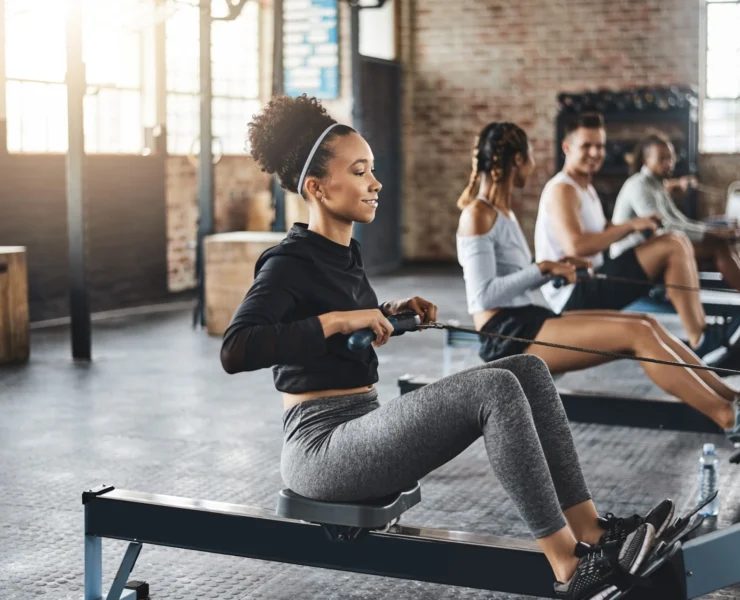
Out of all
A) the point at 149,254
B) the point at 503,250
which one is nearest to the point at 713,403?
the point at 503,250

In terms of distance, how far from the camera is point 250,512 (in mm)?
2439

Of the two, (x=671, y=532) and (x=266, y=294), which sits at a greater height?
(x=266, y=294)

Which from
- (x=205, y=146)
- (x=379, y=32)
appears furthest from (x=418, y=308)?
(x=379, y=32)

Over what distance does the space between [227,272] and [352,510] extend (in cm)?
488

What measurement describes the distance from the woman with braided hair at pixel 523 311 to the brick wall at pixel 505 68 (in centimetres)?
751

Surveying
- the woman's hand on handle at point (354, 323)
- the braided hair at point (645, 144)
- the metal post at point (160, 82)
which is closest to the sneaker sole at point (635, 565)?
the woman's hand on handle at point (354, 323)

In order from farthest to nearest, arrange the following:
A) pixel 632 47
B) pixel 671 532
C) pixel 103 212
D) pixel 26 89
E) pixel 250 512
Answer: pixel 632 47
pixel 103 212
pixel 26 89
pixel 250 512
pixel 671 532

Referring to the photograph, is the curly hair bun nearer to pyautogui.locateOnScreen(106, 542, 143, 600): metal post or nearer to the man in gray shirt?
pyautogui.locateOnScreen(106, 542, 143, 600): metal post

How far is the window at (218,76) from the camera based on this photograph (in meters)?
9.08

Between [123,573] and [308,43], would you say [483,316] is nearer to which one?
[123,573]

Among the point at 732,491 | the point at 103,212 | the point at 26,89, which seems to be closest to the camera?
the point at 732,491

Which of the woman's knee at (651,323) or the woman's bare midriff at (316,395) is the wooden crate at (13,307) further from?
the woman's bare midriff at (316,395)

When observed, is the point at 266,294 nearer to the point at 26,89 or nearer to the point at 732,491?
the point at 732,491

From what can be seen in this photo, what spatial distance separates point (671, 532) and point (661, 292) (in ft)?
11.0
